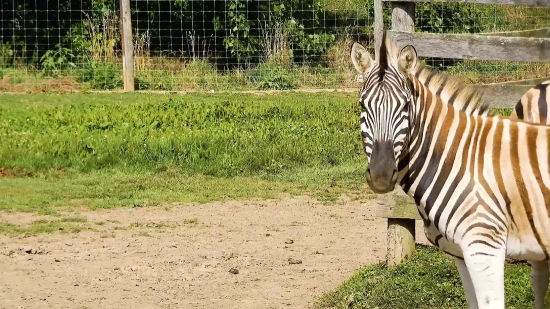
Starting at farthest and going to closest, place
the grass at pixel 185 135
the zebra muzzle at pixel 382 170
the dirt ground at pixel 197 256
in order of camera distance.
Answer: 1. the grass at pixel 185 135
2. the dirt ground at pixel 197 256
3. the zebra muzzle at pixel 382 170

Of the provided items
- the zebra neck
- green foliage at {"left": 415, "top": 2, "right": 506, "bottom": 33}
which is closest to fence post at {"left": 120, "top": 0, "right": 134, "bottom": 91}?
green foliage at {"left": 415, "top": 2, "right": 506, "bottom": 33}

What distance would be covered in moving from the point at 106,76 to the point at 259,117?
521cm

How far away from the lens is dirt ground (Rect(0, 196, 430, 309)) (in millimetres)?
6836

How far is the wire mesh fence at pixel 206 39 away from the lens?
17.5 metres

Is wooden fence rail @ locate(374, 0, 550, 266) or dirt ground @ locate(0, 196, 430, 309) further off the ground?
wooden fence rail @ locate(374, 0, 550, 266)

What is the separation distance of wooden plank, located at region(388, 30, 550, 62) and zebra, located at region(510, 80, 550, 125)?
33.9 inches

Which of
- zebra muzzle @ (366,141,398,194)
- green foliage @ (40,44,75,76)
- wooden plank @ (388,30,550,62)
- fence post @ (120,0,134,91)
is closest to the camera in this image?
zebra muzzle @ (366,141,398,194)

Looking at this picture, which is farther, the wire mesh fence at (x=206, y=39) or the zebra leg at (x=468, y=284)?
the wire mesh fence at (x=206, y=39)

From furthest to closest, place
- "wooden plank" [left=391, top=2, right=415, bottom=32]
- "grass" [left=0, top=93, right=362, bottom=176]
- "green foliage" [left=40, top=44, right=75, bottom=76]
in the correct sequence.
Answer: "green foliage" [left=40, top=44, right=75, bottom=76] < "grass" [left=0, top=93, right=362, bottom=176] < "wooden plank" [left=391, top=2, right=415, bottom=32]

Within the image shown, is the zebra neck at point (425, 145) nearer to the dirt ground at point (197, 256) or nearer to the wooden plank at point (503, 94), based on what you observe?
the wooden plank at point (503, 94)

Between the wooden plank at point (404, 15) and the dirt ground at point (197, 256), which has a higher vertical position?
the wooden plank at point (404, 15)

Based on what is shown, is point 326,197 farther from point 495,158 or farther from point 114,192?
point 495,158

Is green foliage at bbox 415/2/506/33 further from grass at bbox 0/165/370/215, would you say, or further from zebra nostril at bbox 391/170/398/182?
zebra nostril at bbox 391/170/398/182

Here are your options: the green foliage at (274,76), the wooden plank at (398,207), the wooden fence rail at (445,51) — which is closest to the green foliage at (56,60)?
the green foliage at (274,76)
